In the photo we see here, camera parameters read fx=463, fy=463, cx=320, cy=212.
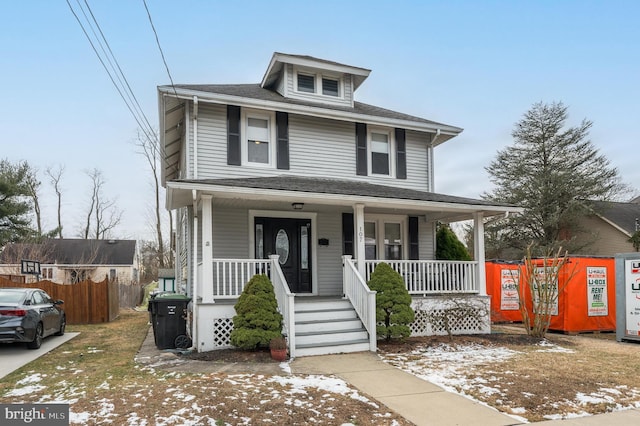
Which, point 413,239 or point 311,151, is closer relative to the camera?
point 311,151

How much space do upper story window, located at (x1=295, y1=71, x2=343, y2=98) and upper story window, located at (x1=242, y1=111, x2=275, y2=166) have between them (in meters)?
1.82

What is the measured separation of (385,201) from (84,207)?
35878 mm

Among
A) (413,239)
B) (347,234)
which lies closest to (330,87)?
(347,234)

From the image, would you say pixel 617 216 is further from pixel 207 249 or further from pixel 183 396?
pixel 183 396

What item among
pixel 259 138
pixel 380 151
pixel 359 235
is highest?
pixel 259 138

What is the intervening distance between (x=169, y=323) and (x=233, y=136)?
471 cm

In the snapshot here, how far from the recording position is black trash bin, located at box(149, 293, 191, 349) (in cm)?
951

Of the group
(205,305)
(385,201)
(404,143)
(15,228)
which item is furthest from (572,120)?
(15,228)

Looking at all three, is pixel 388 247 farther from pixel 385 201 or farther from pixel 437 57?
pixel 437 57

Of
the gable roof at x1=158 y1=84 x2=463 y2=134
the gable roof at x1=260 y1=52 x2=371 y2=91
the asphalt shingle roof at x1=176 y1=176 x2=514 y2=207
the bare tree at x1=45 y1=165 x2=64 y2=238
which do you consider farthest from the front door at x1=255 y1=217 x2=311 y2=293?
the bare tree at x1=45 y1=165 x2=64 y2=238

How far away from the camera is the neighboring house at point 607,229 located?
26425mm

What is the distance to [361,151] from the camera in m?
12.9

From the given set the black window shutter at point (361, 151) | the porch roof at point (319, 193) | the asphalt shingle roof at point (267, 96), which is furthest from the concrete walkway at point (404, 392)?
the asphalt shingle roof at point (267, 96)

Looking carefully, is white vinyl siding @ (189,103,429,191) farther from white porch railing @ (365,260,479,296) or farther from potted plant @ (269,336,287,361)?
potted plant @ (269,336,287,361)
